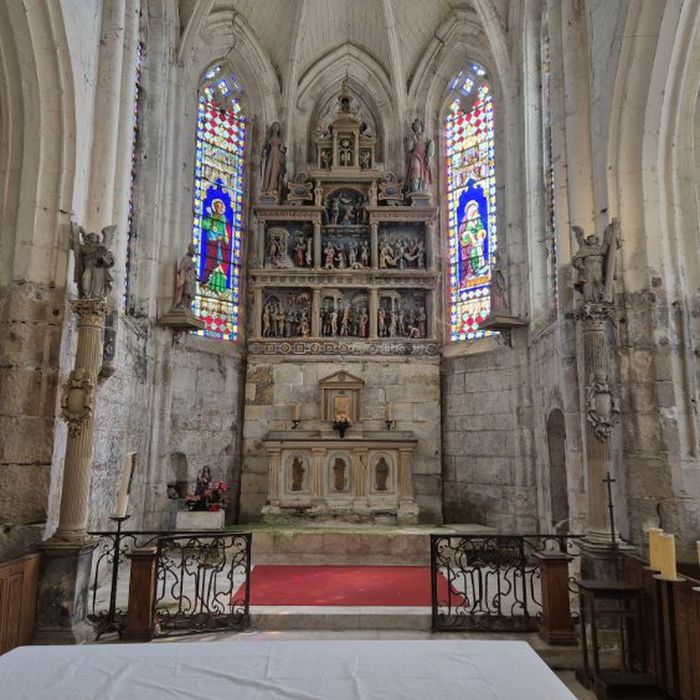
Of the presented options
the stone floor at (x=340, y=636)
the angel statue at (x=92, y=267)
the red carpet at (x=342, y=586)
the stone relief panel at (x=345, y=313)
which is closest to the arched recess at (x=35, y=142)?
the angel statue at (x=92, y=267)

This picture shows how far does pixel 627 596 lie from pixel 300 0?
45.4ft

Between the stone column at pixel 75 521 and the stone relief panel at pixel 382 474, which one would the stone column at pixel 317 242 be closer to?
the stone relief panel at pixel 382 474

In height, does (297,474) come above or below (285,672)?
above

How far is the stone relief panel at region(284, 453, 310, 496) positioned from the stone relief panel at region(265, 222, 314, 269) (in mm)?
4390

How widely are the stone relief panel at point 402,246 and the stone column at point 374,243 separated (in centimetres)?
11

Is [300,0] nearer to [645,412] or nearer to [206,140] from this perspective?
[206,140]

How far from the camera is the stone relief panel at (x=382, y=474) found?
468 inches

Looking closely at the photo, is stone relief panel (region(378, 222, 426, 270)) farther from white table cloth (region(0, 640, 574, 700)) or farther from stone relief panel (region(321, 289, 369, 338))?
white table cloth (region(0, 640, 574, 700))

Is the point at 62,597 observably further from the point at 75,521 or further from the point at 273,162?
the point at 273,162

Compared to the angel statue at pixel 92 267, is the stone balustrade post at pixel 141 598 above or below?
below

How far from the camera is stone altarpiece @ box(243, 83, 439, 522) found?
13.4 metres

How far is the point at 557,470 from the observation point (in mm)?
10312

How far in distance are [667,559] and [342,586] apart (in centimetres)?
462

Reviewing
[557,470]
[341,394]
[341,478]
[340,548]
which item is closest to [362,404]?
[341,394]
